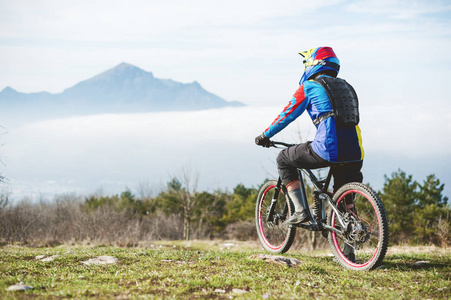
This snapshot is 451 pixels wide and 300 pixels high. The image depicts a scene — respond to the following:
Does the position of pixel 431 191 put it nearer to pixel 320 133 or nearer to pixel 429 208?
pixel 429 208

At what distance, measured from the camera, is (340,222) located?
6188mm

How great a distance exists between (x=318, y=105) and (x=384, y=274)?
2.44 metres

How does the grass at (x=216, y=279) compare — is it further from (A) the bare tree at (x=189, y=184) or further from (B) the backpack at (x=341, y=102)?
(A) the bare tree at (x=189, y=184)

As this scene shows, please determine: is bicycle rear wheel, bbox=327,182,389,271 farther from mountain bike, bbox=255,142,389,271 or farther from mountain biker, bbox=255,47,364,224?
mountain biker, bbox=255,47,364,224

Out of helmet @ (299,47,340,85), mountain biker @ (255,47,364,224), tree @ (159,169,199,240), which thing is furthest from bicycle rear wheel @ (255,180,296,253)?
tree @ (159,169,199,240)

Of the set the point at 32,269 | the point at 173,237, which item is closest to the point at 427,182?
the point at 173,237

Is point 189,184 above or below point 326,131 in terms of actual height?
below

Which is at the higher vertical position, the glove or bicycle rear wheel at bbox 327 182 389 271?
the glove

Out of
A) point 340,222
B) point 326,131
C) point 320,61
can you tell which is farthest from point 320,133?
point 340,222

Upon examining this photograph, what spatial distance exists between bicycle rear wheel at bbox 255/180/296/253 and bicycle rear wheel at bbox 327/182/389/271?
1.08 m

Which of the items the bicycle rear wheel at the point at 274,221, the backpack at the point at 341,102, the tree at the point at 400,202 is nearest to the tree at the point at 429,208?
the tree at the point at 400,202

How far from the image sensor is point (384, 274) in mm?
5828

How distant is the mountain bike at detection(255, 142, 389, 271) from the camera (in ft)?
19.1

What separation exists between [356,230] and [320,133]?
1.41 meters
